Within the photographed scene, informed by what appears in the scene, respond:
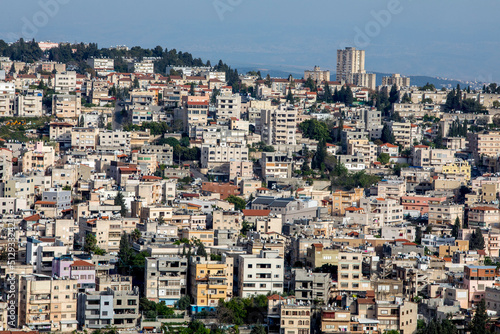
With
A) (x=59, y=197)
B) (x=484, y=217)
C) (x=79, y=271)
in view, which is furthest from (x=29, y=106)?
(x=79, y=271)

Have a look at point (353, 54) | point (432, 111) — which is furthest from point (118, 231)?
point (353, 54)

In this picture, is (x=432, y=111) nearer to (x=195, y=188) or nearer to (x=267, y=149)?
(x=267, y=149)

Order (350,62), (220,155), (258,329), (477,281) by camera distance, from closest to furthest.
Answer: (258,329) → (477,281) → (220,155) → (350,62)

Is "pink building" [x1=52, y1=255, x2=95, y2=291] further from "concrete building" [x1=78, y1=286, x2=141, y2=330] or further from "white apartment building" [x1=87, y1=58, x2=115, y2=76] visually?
"white apartment building" [x1=87, y1=58, x2=115, y2=76]

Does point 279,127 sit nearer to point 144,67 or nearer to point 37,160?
point 37,160

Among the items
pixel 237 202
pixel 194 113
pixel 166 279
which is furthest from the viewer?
pixel 194 113

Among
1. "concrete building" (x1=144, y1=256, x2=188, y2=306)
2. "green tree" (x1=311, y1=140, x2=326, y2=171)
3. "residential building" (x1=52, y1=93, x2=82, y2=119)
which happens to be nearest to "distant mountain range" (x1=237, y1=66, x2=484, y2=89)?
"residential building" (x1=52, y1=93, x2=82, y2=119)

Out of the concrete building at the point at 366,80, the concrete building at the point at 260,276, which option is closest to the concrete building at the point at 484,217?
the concrete building at the point at 260,276

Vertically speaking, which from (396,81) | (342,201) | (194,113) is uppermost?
(396,81)
